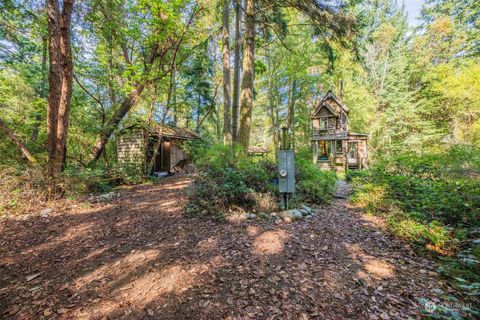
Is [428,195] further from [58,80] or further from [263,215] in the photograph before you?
[58,80]

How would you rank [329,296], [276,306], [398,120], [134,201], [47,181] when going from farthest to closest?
[398,120], [134,201], [47,181], [329,296], [276,306]

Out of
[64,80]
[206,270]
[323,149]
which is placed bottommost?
[206,270]

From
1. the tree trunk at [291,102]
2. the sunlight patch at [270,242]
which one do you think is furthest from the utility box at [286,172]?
the tree trunk at [291,102]

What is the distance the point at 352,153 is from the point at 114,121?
1836 cm

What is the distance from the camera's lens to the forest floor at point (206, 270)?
2.12m

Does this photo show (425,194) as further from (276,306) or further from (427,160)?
(276,306)

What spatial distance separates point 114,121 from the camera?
984 centimetres

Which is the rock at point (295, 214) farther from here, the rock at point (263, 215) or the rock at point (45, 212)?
the rock at point (45, 212)

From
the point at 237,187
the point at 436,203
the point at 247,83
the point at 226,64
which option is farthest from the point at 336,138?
the point at 237,187

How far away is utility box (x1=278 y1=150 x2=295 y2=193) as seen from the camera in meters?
4.80

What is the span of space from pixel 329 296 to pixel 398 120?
2062 cm

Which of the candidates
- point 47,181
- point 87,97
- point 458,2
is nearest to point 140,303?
point 47,181

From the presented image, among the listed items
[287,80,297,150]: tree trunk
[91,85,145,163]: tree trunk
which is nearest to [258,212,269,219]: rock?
[91,85,145,163]: tree trunk

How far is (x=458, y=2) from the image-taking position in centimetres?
1789
